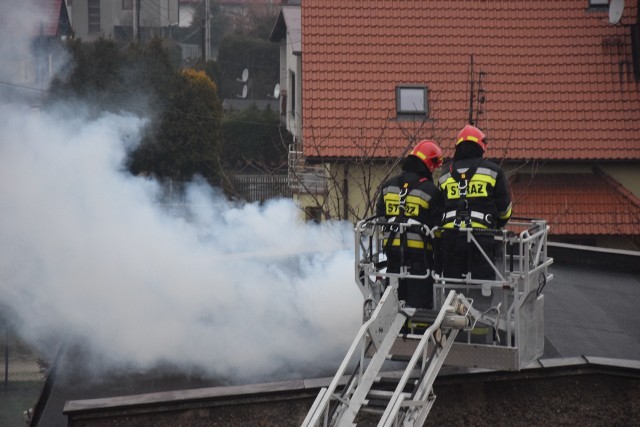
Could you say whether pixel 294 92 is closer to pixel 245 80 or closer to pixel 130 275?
pixel 130 275

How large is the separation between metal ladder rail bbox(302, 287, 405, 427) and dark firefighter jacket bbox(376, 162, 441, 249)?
1007 mm

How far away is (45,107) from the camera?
15203 mm

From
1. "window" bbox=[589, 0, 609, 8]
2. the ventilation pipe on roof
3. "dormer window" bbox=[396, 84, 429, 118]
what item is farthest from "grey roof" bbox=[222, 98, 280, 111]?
the ventilation pipe on roof

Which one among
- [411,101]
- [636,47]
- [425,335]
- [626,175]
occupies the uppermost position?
[636,47]

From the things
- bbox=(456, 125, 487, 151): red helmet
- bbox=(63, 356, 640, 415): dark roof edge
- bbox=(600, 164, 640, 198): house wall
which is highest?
bbox=(456, 125, 487, 151): red helmet

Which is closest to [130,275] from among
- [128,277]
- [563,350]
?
[128,277]

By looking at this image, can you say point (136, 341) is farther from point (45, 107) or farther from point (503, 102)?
point (503, 102)

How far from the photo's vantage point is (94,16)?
102 ft

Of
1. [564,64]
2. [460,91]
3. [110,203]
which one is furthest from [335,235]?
[564,64]

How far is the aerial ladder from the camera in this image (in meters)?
7.77

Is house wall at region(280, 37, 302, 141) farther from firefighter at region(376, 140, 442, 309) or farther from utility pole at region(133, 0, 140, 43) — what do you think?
firefighter at region(376, 140, 442, 309)

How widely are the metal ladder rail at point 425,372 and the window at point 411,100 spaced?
48.0ft

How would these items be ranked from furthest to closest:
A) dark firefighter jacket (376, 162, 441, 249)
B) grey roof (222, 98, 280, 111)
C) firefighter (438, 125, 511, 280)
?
grey roof (222, 98, 280, 111) < dark firefighter jacket (376, 162, 441, 249) < firefighter (438, 125, 511, 280)

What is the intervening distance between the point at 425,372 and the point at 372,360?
19.3 inches
